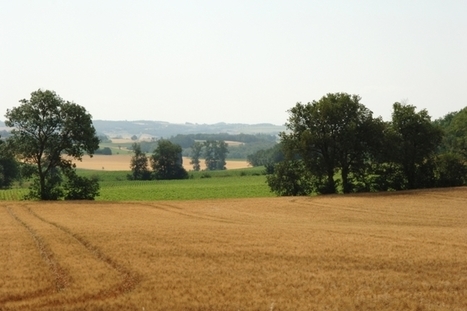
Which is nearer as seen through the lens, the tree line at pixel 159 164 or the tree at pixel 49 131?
the tree at pixel 49 131

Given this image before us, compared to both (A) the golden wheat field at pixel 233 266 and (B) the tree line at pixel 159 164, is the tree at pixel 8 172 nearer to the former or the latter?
(B) the tree line at pixel 159 164

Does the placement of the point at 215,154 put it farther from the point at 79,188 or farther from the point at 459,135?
the point at 79,188

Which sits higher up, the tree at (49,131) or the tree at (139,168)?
the tree at (49,131)

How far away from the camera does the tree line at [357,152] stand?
63281 mm

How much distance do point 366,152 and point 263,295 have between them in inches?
1971

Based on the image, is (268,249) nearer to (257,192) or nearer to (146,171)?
(257,192)

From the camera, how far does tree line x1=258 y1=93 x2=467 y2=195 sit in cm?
6328

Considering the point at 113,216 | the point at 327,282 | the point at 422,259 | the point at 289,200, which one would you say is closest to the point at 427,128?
the point at 289,200

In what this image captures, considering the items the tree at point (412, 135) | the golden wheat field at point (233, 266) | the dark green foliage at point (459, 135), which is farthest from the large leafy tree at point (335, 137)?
the golden wheat field at point (233, 266)

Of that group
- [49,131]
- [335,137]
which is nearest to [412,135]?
[335,137]

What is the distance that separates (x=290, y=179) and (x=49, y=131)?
30502 millimetres

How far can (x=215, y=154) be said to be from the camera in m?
195

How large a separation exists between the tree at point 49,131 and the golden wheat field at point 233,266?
22.0m

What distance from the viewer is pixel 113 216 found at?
43531 mm
